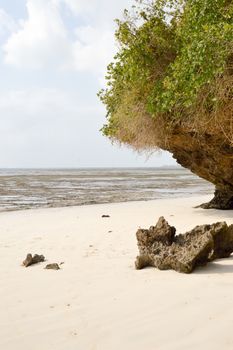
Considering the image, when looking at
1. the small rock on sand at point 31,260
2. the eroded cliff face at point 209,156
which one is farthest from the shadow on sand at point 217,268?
the eroded cliff face at point 209,156

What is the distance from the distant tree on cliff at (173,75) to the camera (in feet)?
26.0

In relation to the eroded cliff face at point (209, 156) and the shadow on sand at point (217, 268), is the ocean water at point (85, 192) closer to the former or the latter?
the eroded cliff face at point (209, 156)

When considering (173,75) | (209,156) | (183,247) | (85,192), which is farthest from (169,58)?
(85,192)

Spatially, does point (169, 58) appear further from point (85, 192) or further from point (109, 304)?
point (85, 192)

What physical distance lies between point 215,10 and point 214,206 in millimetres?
7434

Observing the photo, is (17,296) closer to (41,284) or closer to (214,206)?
(41,284)

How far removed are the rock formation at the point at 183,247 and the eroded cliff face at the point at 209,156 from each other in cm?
501

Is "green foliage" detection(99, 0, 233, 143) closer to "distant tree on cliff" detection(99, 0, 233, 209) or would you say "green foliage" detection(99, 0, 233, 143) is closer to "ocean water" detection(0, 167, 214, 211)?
"distant tree on cliff" detection(99, 0, 233, 209)

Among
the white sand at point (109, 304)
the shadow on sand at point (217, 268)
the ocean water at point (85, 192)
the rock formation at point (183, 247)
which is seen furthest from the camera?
the ocean water at point (85, 192)

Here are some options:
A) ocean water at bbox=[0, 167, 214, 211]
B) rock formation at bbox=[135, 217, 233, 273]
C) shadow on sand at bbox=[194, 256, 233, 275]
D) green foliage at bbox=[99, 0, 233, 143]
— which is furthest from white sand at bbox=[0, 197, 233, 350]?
ocean water at bbox=[0, 167, 214, 211]

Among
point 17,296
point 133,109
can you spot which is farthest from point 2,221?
point 17,296

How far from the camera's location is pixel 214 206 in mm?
13828

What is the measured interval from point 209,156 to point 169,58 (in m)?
3.63

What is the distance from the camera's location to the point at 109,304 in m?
4.30
